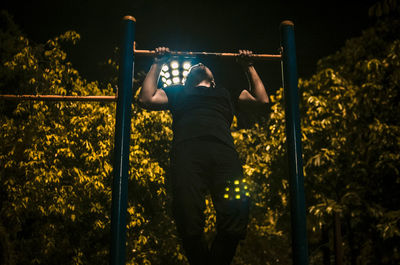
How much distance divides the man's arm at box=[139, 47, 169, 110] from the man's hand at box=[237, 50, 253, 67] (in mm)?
616

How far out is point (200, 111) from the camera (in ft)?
9.78

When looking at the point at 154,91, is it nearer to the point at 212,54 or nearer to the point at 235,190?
the point at 212,54

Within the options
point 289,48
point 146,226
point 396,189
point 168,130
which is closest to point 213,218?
point 146,226

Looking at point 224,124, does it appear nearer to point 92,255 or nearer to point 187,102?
point 187,102

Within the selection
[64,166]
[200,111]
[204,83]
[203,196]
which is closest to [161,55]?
[204,83]

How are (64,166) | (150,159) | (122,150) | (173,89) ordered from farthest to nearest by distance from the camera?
(150,159), (64,166), (173,89), (122,150)

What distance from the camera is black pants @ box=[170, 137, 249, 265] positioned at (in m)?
2.63

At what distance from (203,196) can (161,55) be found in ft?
4.08

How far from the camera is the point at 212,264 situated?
2.63 m

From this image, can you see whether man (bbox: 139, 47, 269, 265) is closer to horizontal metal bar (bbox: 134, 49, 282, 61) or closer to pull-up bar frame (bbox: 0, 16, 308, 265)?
horizontal metal bar (bbox: 134, 49, 282, 61)

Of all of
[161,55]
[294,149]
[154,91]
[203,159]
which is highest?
[161,55]

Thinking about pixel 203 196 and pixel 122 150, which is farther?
pixel 122 150

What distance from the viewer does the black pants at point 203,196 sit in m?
2.63

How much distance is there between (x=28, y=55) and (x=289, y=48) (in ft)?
23.7
